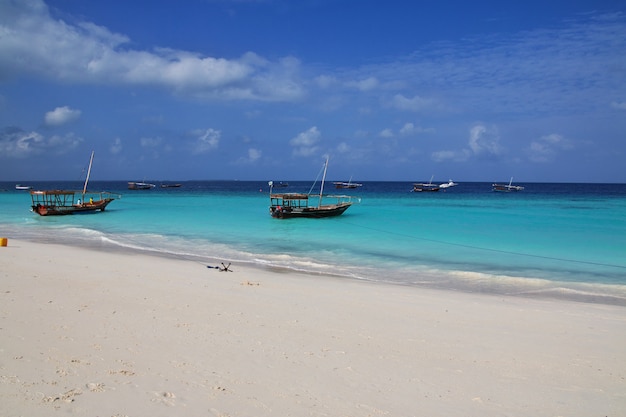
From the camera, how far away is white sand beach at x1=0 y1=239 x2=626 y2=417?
423cm

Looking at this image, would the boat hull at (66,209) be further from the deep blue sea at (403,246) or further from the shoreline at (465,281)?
the shoreline at (465,281)

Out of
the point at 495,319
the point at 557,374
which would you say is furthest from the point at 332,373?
the point at 495,319

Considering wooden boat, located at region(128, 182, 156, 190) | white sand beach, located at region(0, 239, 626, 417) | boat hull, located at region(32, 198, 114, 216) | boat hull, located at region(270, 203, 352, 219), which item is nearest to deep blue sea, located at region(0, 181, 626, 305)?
boat hull, located at region(270, 203, 352, 219)

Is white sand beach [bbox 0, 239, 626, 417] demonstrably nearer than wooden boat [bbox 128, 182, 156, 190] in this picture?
Yes

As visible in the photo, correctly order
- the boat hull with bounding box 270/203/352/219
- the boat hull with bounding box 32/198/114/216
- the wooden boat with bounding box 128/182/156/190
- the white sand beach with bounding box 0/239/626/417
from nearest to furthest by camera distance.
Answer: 1. the white sand beach with bounding box 0/239/626/417
2. the boat hull with bounding box 32/198/114/216
3. the boat hull with bounding box 270/203/352/219
4. the wooden boat with bounding box 128/182/156/190

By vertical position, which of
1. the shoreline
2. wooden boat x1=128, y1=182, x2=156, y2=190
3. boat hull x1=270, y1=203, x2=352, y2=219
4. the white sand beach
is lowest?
the shoreline

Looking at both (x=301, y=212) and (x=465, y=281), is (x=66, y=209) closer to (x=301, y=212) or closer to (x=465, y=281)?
(x=301, y=212)

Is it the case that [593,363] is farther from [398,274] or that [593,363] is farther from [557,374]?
[398,274]

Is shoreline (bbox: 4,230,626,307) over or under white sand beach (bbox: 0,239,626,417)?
under

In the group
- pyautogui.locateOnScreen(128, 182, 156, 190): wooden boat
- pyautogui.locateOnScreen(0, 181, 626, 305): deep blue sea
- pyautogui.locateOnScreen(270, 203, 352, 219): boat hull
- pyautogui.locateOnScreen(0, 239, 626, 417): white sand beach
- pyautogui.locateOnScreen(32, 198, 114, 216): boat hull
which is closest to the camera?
pyautogui.locateOnScreen(0, 239, 626, 417): white sand beach

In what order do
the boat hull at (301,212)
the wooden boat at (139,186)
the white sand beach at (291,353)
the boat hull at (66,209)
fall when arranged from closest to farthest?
the white sand beach at (291,353), the boat hull at (66,209), the boat hull at (301,212), the wooden boat at (139,186)

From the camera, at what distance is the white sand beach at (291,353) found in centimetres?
423

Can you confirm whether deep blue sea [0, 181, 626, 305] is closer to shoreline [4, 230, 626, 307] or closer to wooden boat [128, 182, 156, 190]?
shoreline [4, 230, 626, 307]

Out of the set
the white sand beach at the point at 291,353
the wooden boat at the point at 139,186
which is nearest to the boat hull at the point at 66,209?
the white sand beach at the point at 291,353
